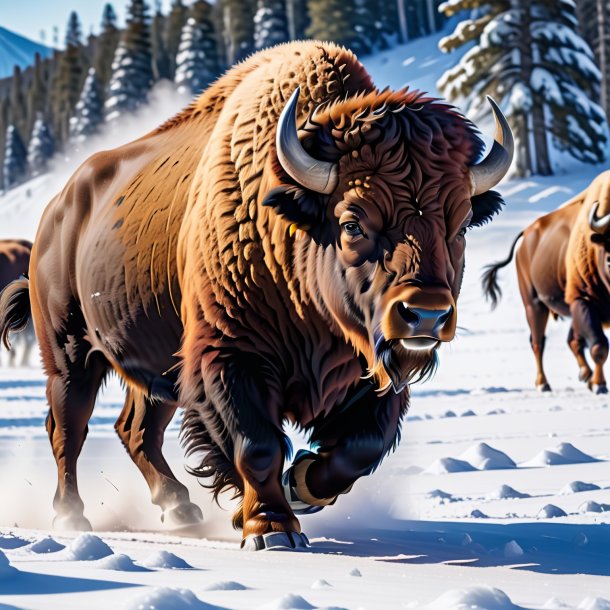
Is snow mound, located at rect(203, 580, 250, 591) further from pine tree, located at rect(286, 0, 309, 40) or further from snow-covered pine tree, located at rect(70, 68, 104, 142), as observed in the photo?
pine tree, located at rect(286, 0, 309, 40)

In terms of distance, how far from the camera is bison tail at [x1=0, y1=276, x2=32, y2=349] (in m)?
7.24

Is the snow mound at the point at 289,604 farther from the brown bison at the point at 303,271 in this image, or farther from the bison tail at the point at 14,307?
the bison tail at the point at 14,307

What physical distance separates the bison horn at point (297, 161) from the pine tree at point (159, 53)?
63.1 meters

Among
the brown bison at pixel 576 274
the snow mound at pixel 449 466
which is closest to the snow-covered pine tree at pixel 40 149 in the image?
the brown bison at pixel 576 274

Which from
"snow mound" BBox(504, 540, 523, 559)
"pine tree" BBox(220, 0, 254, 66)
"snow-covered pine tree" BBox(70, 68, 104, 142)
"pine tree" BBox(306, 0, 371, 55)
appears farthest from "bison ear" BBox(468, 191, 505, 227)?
"pine tree" BBox(220, 0, 254, 66)

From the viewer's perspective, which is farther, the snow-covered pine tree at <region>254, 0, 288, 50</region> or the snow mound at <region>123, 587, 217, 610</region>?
the snow-covered pine tree at <region>254, 0, 288, 50</region>

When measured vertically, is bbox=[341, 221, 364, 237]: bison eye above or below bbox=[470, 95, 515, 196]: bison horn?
below

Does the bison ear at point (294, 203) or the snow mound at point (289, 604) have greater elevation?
the bison ear at point (294, 203)

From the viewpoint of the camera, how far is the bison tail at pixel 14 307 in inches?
285

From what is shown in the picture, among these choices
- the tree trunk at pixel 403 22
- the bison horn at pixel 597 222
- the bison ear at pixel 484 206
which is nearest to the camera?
the bison ear at pixel 484 206

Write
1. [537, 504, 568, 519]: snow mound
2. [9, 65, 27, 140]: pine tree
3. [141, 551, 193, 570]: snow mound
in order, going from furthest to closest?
1. [9, 65, 27, 140]: pine tree
2. [537, 504, 568, 519]: snow mound
3. [141, 551, 193, 570]: snow mound

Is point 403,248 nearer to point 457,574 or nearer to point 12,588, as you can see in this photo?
point 457,574

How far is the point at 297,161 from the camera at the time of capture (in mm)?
4453

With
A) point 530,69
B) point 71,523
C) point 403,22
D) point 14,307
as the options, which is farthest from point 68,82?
point 71,523
